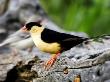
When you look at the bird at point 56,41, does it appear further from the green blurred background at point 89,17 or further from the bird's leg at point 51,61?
the green blurred background at point 89,17

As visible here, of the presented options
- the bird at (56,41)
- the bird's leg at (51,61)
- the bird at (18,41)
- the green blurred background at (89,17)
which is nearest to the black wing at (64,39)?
the bird at (56,41)

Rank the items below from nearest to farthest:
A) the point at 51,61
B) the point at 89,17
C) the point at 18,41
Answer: the point at 51,61, the point at 18,41, the point at 89,17

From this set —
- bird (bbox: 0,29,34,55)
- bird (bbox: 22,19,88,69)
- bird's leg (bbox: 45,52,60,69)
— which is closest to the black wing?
bird (bbox: 22,19,88,69)

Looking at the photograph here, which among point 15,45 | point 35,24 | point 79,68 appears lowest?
point 79,68

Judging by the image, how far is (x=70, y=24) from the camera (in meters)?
8.33

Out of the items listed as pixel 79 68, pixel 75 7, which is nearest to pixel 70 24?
pixel 75 7

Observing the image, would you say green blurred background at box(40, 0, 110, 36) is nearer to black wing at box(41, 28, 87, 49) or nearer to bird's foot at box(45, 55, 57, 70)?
bird's foot at box(45, 55, 57, 70)

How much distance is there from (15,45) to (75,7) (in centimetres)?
275

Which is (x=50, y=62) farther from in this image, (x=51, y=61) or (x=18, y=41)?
(x=18, y=41)

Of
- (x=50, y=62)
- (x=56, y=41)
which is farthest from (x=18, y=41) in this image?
(x=56, y=41)

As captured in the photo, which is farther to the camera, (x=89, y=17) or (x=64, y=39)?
(x=89, y=17)

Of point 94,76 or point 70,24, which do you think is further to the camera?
point 70,24

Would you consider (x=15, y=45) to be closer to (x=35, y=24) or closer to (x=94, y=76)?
(x=35, y=24)

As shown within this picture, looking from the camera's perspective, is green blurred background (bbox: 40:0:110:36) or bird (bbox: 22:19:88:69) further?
green blurred background (bbox: 40:0:110:36)
